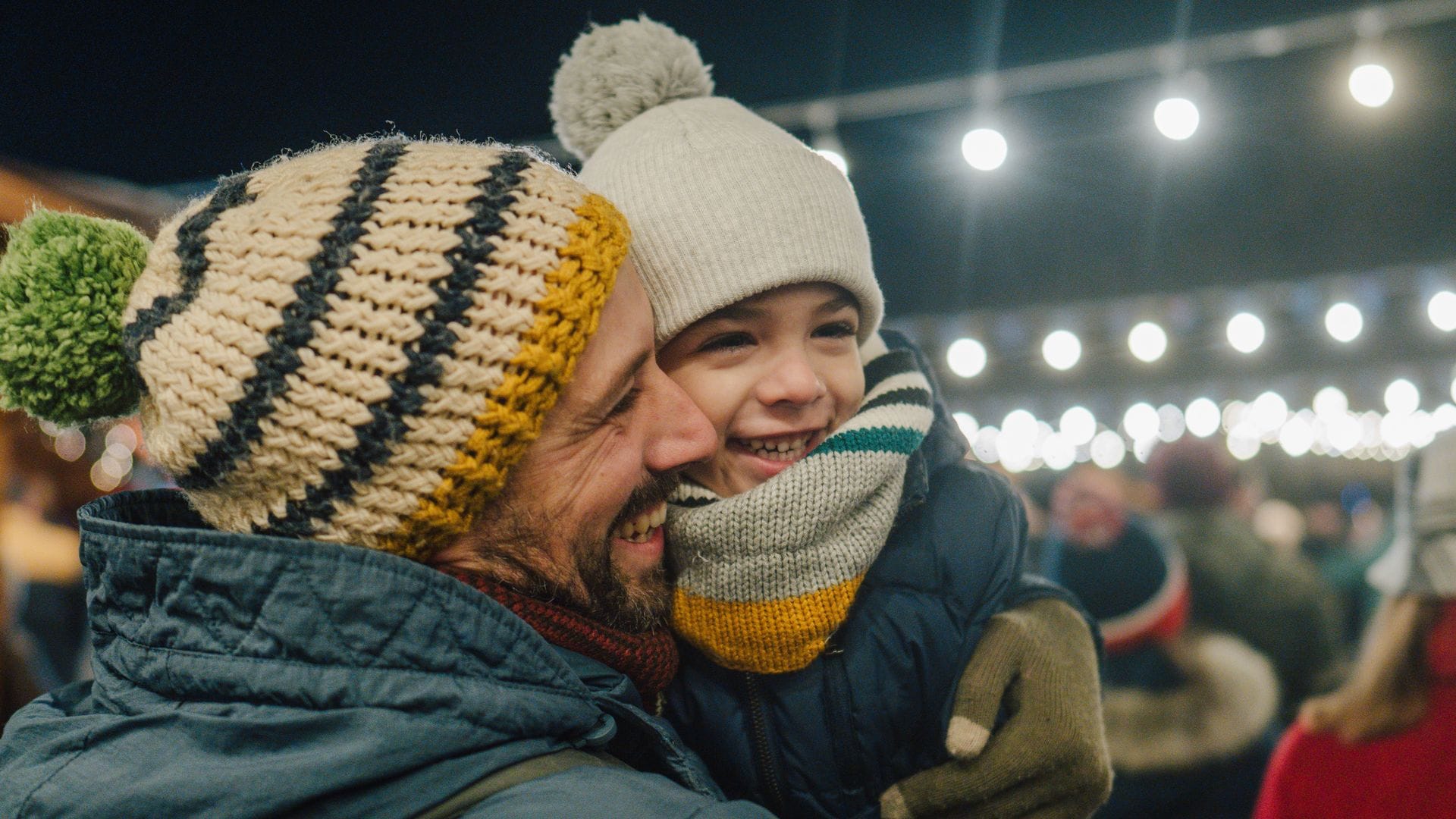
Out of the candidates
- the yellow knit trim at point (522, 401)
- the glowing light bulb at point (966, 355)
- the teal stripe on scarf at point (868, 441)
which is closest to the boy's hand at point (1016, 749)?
the teal stripe on scarf at point (868, 441)

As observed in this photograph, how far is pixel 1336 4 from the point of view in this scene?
8.37ft

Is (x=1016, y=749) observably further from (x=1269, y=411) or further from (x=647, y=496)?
(x=1269, y=411)

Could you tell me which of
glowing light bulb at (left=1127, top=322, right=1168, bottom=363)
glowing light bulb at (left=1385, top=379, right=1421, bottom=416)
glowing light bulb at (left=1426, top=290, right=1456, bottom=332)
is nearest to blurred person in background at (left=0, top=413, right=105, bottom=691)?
glowing light bulb at (left=1127, top=322, right=1168, bottom=363)

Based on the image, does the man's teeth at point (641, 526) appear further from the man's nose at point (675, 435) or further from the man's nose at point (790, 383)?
the man's nose at point (790, 383)

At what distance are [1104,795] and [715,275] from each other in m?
0.97

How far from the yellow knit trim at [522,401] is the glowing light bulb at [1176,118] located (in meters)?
2.66

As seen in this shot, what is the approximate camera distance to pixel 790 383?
138cm

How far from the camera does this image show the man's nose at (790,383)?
138cm

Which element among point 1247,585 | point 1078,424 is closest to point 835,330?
point 1247,585

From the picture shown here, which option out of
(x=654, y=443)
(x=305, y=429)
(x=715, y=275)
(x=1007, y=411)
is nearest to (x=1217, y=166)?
(x=715, y=275)

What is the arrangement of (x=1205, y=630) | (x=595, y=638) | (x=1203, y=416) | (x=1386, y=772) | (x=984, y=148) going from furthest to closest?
(x=1203, y=416) < (x=1205, y=630) < (x=984, y=148) < (x=1386, y=772) < (x=595, y=638)

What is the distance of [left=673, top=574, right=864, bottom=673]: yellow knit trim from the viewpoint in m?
1.29

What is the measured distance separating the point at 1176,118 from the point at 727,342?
2.33 metres

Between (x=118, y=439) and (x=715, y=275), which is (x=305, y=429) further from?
(x=118, y=439)
